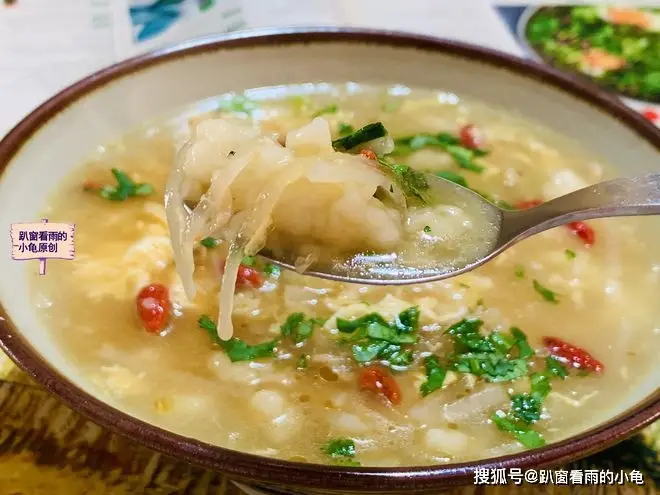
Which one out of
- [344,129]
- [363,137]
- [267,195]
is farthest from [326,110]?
[267,195]

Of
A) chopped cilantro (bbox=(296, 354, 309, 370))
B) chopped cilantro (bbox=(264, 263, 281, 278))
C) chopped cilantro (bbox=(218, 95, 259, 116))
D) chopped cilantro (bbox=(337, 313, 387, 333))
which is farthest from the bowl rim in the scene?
chopped cilantro (bbox=(218, 95, 259, 116))

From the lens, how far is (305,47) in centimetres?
242

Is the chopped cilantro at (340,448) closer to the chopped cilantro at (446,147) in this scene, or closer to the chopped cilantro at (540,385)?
the chopped cilantro at (540,385)

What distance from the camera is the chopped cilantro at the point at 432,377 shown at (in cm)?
150

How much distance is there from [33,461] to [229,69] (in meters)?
1.41

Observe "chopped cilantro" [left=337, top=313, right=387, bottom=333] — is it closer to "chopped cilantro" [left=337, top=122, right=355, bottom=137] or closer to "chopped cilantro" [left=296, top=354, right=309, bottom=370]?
"chopped cilantro" [left=296, top=354, right=309, bottom=370]

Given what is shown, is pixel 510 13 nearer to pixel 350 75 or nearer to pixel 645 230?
pixel 350 75

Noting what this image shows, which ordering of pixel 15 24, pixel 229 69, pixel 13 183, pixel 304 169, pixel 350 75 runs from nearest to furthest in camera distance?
pixel 304 169, pixel 13 183, pixel 229 69, pixel 350 75, pixel 15 24

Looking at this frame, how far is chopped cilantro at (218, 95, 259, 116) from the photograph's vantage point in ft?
7.82

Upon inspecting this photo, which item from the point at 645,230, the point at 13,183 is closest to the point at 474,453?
the point at 645,230

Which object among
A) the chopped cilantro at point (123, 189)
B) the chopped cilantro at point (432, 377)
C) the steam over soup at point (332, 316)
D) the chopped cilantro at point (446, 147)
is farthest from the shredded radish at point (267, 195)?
the chopped cilantro at point (446, 147)

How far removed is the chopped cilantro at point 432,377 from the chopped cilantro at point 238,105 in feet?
3.92

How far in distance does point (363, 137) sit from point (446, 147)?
0.82 metres

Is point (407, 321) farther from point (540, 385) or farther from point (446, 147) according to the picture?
point (446, 147)
